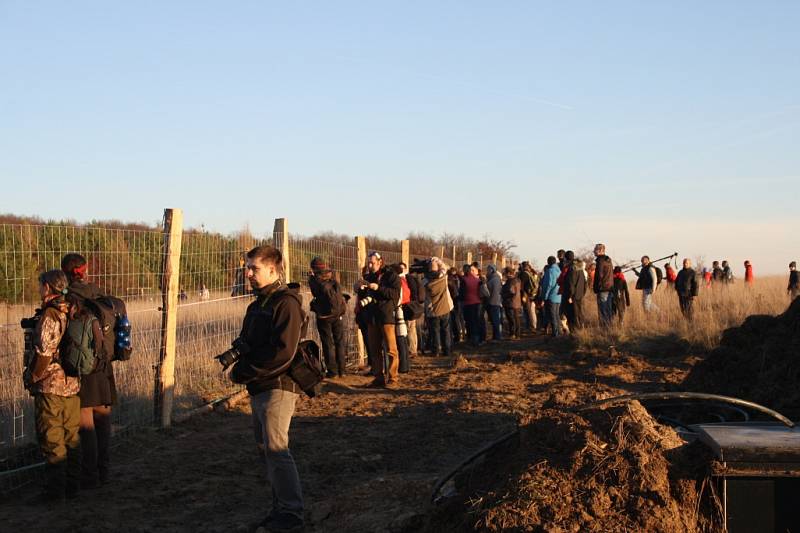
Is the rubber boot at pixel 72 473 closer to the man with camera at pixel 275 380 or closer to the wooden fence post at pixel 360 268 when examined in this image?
the man with camera at pixel 275 380

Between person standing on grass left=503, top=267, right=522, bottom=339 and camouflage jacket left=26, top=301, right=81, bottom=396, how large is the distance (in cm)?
1546

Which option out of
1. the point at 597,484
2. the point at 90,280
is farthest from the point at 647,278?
the point at 597,484

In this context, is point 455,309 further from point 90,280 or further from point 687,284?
point 90,280

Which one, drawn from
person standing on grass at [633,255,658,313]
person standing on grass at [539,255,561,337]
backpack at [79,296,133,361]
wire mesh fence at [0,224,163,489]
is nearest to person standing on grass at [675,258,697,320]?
person standing on grass at [633,255,658,313]

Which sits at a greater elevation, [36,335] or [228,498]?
[36,335]

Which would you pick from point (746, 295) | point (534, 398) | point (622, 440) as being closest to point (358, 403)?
point (534, 398)

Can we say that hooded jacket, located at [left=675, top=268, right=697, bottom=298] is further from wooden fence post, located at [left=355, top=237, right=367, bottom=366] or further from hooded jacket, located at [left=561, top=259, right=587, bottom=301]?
wooden fence post, located at [left=355, top=237, right=367, bottom=366]

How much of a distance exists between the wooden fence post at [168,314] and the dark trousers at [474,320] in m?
11.3

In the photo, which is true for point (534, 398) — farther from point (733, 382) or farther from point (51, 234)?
point (51, 234)

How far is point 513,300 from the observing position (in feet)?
72.2

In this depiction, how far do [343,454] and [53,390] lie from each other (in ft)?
9.97

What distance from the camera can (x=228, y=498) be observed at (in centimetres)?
753

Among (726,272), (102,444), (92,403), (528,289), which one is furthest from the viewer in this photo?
(726,272)

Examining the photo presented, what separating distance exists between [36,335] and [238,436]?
3.31 m
